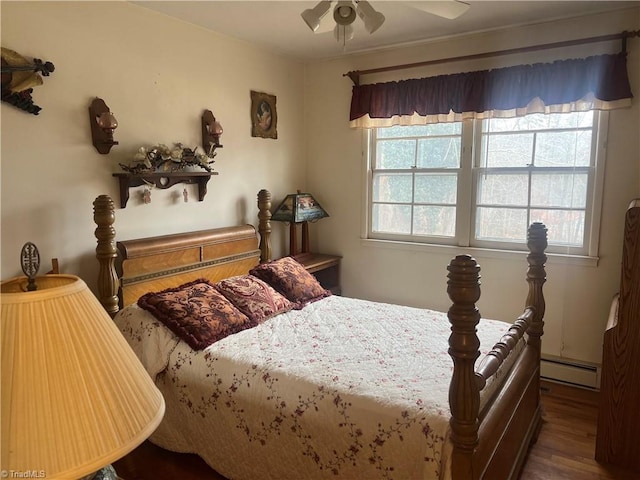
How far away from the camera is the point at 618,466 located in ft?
7.55

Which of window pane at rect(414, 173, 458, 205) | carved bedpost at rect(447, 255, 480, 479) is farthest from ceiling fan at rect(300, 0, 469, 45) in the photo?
window pane at rect(414, 173, 458, 205)

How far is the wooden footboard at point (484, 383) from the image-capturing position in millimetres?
1464

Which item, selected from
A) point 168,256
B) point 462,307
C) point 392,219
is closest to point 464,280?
point 462,307

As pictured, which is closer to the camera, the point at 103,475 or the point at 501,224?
the point at 103,475

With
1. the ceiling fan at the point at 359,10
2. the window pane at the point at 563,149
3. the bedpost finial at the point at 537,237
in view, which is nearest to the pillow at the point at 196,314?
the ceiling fan at the point at 359,10

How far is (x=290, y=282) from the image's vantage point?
3.10 m

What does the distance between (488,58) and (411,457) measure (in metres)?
2.83

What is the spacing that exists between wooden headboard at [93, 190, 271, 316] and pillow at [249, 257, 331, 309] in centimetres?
29

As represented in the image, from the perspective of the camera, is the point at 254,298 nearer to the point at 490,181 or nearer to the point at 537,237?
the point at 537,237

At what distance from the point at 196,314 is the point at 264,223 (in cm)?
133

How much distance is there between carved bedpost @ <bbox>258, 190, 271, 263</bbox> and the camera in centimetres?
360

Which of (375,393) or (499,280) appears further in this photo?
(499,280)

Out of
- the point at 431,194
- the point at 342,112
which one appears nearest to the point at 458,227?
the point at 431,194

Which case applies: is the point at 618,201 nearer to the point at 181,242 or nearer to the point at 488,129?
the point at 488,129
